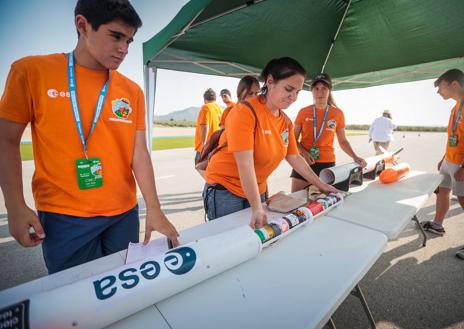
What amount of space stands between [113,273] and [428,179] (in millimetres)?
2673

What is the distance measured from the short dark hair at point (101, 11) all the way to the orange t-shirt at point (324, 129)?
6.64 ft

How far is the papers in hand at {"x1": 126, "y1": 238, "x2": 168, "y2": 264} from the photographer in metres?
0.86

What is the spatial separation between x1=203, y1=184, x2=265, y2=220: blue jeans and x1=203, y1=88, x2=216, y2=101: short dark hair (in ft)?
8.25

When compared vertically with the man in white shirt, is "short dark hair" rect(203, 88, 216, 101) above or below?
above

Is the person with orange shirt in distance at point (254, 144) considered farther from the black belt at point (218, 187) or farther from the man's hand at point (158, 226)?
the man's hand at point (158, 226)

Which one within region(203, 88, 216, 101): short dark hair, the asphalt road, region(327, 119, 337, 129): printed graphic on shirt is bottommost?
the asphalt road

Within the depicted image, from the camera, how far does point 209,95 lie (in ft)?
12.2

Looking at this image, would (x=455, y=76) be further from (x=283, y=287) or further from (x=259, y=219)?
(x=283, y=287)

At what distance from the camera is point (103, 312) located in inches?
22.6

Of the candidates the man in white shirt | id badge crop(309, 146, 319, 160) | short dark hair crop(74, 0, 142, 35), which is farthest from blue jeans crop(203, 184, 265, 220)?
the man in white shirt

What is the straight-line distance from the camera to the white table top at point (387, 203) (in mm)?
1250

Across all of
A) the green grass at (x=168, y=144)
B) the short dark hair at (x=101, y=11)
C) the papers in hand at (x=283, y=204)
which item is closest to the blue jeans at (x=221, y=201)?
the papers in hand at (x=283, y=204)

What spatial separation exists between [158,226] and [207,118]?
281 cm

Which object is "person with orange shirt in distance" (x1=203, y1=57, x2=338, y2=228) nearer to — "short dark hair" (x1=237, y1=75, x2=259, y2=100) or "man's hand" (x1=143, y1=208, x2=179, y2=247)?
"man's hand" (x1=143, y1=208, x2=179, y2=247)
